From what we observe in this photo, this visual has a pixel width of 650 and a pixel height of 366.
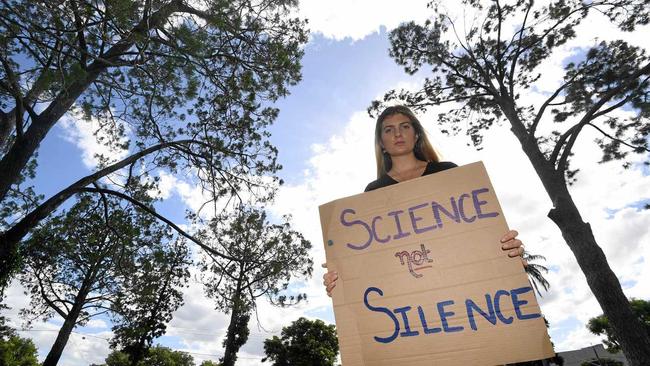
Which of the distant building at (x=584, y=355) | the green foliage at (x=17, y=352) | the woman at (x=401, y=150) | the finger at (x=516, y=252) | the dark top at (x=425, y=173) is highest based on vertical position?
the green foliage at (x=17, y=352)

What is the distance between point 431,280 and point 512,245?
20.8 inches

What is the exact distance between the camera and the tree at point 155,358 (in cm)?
3162

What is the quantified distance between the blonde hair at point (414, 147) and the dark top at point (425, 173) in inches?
5.8

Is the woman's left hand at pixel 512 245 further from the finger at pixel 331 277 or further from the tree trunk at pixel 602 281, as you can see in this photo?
the tree trunk at pixel 602 281

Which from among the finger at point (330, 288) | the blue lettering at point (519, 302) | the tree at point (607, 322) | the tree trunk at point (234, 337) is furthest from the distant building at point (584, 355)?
the finger at point (330, 288)

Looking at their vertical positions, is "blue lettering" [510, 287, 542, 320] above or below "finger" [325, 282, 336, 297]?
below

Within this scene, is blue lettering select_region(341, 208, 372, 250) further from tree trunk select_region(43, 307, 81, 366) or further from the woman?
tree trunk select_region(43, 307, 81, 366)

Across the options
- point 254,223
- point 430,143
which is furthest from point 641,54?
point 254,223

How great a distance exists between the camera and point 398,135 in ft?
9.85

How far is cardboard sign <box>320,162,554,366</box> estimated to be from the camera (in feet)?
5.90

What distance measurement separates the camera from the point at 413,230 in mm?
2164

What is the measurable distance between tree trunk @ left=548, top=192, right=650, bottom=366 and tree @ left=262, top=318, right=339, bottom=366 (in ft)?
93.0

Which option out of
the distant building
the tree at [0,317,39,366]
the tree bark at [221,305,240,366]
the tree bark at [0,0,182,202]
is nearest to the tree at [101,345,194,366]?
→ the tree at [0,317,39,366]

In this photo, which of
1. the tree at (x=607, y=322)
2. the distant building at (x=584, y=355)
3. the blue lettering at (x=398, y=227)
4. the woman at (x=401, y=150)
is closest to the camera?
the blue lettering at (x=398, y=227)
